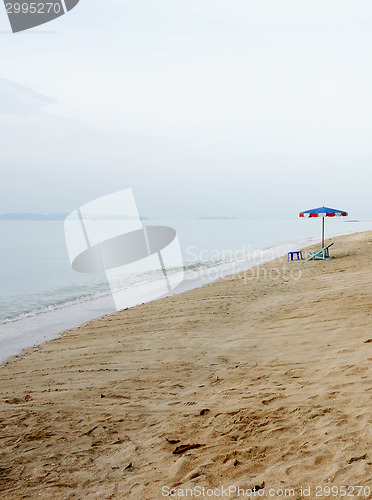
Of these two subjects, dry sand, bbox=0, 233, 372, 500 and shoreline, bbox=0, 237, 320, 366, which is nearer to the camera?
dry sand, bbox=0, 233, 372, 500

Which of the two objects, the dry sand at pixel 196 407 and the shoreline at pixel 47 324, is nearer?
the dry sand at pixel 196 407

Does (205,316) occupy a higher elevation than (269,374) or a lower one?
lower

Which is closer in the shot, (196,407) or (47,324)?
(196,407)

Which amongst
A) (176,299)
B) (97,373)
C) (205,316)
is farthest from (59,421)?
(176,299)

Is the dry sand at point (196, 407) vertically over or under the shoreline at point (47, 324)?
over

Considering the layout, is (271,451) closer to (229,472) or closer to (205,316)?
(229,472)

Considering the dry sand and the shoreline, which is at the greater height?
the dry sand

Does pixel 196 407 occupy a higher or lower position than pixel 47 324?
higher

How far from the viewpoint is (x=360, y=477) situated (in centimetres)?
262

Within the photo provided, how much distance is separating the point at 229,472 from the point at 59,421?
2218 millimetres

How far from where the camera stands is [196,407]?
4.41 meters

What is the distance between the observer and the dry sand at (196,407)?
10.2ft

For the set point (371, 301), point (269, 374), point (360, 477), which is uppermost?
point (360, 477)

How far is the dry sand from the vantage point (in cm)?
311
